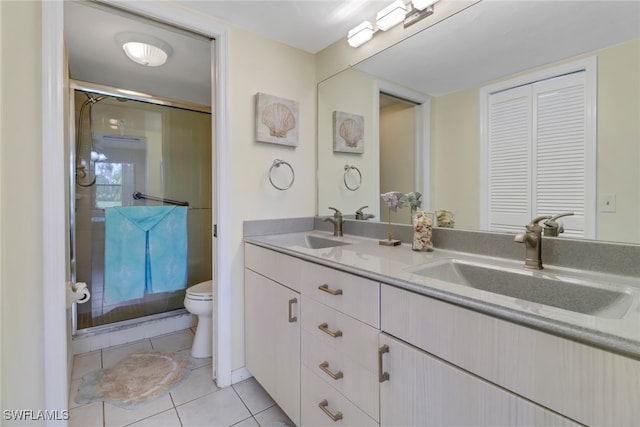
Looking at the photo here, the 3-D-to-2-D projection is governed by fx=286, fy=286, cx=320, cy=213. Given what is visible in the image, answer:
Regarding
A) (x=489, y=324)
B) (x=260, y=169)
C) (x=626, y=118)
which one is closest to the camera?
(x=489, y=324)

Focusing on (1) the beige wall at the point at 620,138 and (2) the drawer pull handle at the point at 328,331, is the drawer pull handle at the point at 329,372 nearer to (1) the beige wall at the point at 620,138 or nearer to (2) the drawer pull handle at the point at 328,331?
(2) the drawer pull handle at the point at 328,331

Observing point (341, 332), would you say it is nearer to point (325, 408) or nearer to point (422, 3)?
point (325, 408)

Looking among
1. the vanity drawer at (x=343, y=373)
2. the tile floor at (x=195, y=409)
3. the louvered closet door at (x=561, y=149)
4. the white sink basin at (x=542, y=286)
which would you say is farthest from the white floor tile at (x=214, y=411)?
the louvered closet door at (x=561, y=149)

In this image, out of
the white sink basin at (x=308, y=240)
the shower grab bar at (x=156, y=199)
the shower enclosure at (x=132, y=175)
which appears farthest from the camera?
the shower grab bar at (x=156, y=199)

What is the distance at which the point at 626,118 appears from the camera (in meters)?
0.89

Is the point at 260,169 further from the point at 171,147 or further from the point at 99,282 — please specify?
the point at 99,282

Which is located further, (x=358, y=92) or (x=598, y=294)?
(x=358, y=92)

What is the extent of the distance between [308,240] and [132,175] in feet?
6.07

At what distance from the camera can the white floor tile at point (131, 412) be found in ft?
4.62

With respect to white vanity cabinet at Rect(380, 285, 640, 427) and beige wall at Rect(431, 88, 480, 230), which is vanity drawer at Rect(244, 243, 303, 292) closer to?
white vanity cabinet at Rect(380, 285, 640, 427)

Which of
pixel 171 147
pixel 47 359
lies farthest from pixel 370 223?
pixel 171 147

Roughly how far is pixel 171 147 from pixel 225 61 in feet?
4.81

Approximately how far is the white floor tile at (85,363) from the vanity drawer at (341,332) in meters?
1.62

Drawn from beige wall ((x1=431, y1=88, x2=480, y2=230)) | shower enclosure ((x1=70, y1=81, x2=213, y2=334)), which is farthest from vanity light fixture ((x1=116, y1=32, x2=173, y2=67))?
beige wall ((x1=431, y1=88, x2=480, y2=230))
